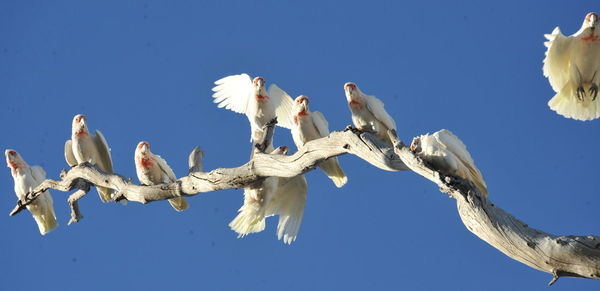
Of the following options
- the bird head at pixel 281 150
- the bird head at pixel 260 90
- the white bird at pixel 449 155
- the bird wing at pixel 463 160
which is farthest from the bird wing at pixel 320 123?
the bird wing at pixel 463 160

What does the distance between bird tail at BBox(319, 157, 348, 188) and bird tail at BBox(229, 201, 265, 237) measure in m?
1.02

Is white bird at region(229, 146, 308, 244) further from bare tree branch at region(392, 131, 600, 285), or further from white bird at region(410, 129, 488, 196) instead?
bare tree branch at region(392, 131, 600, 285)

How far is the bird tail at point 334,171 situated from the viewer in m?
11.2

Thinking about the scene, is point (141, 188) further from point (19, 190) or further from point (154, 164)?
point (19, 190)

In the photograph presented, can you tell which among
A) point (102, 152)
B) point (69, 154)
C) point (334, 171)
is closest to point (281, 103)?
point (334, 171)

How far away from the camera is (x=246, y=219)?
458 inches

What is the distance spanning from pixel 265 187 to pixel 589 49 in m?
4.49

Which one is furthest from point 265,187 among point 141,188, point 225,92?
point 225,92

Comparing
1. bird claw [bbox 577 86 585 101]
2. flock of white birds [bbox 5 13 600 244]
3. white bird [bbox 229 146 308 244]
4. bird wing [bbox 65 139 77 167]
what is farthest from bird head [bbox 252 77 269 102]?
bird claw [bbox 577 86 585 101]

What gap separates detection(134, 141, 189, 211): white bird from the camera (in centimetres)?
1202

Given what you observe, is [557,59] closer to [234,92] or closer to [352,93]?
[352,93]

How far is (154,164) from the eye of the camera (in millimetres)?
12055

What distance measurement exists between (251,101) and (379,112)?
208cm

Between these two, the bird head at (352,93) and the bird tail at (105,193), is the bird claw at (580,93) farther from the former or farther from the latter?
the bird tail at (105,193)
